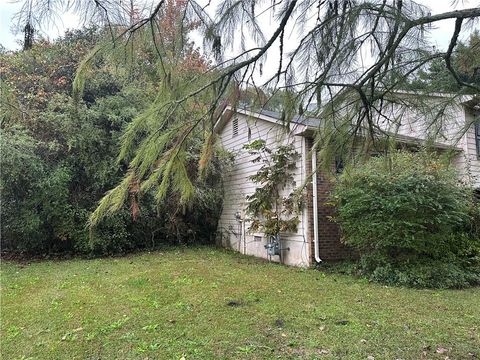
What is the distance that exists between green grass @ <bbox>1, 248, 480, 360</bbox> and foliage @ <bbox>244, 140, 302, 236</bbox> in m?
1.63

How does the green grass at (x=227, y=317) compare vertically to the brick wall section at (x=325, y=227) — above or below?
below

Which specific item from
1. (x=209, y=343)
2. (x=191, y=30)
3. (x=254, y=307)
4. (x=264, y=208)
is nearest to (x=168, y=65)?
(x=191, y=30)

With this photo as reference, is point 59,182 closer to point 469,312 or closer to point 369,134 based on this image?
point 369,134

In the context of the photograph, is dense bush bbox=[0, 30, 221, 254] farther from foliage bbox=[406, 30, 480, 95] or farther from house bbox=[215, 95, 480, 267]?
foliage bbox=[406, 30, 480, 95]

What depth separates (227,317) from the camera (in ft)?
14.3

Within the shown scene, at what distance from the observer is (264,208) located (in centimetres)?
872

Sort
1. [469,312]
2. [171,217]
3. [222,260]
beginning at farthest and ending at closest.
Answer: [171,217]
[222,260]
[469,312]

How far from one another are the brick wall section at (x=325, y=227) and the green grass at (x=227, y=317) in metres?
1.21

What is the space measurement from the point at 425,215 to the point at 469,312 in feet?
7.06

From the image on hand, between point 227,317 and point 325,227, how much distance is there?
4318 mm

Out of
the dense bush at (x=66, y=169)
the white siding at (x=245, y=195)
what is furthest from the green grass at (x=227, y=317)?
the dense bush at (x=66, y=169)

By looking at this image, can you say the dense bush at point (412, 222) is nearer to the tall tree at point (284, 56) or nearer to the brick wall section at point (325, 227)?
the brick wall section at point (325, 227)

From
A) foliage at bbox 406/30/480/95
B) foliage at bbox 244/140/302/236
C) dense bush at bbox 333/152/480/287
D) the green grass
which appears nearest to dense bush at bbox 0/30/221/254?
foliage at bbox 244/140/302/236

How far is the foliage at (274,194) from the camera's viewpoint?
8.34 m
